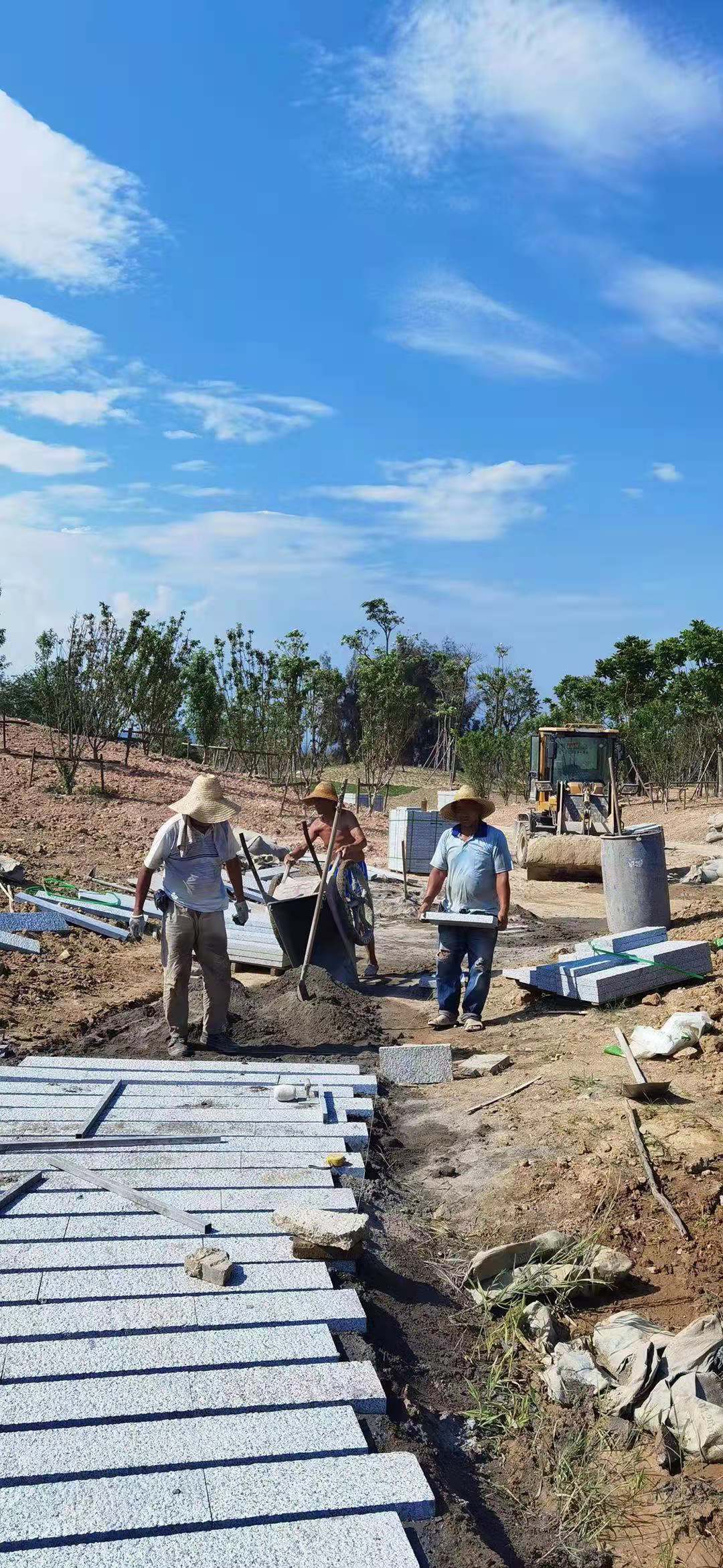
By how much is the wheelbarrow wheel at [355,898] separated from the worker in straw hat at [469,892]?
1112 mm

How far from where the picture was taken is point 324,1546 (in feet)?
7.16

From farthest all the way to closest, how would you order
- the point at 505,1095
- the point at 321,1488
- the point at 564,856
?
the point at 564,856 → the point at 505,1095 → the point at 321,1488

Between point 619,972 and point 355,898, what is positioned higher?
point 355,898

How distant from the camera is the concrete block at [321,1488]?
2270 mm

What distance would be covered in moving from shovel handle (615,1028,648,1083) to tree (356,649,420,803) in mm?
21384

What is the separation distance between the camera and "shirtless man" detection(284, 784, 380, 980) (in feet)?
27.7

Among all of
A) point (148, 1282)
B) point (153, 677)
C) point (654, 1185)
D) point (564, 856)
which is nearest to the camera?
point (148, 1282)

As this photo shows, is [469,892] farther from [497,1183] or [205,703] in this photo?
[205,703]

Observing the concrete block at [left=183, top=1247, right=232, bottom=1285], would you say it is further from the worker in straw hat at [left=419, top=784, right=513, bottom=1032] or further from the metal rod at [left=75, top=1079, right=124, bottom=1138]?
the worker in straw hat at [left=419, top=784, right=513, bottom=1032]

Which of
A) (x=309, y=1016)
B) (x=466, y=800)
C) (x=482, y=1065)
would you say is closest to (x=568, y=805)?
(x=466, y=800)

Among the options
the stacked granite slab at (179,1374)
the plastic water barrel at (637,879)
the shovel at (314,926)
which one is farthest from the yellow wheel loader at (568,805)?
the stacked granite slab at (179,1374)

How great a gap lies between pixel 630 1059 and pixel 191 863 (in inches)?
98.5

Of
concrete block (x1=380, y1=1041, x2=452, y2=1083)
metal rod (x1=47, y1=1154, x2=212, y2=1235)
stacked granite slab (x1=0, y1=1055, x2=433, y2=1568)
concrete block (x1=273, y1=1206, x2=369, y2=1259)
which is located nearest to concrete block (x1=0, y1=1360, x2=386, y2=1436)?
stacked granite slab (x1=0, y1=1055, x2=433, y2=1568)

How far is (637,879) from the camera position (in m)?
9.73
